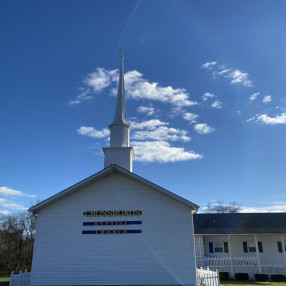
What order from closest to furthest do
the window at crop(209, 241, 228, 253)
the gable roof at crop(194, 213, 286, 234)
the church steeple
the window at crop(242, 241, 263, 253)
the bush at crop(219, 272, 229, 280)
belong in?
the church steeple < the bush at crop(219, 272, 229, 280) < the gable roof at crop(194, 213, 286, 234) < the window at crop(242, 241, 263, 253) < the window at crop(209, 241, 228, 253)

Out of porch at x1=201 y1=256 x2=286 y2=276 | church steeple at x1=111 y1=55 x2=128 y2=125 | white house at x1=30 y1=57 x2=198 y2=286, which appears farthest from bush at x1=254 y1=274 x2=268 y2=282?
church steeple at x1=111 y1=55 x2=128 y2=125

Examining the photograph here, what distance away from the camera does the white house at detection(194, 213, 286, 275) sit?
21641 millimetres

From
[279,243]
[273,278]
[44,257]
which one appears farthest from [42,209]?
[279,243]

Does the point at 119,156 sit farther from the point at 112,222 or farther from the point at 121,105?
the point at 112,222

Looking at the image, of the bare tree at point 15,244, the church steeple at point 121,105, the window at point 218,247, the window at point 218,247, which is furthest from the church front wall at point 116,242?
the bare tree at point 15,244

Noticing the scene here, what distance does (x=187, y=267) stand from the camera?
13.1m

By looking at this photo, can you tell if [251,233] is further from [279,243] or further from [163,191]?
Answer: [163,191]

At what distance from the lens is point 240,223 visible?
2455 centimetres

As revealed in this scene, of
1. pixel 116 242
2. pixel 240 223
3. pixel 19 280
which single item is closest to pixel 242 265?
pixel 240 223

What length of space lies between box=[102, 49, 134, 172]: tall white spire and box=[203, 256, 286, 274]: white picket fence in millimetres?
12169

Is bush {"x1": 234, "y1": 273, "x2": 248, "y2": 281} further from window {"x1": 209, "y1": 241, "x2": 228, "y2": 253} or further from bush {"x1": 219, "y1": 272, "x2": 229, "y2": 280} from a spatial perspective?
window {"x1": 209, "y1": 241, "x2": 228, "y2": 253}

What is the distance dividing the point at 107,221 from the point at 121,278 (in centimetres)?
300

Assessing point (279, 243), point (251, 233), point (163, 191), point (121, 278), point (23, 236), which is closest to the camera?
point (121, 278)

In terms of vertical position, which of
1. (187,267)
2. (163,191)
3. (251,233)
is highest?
(163,191)
